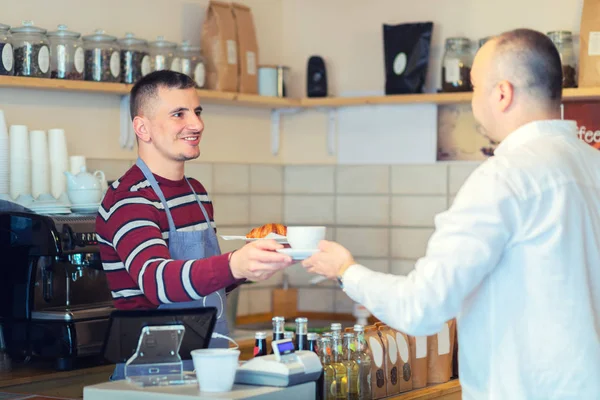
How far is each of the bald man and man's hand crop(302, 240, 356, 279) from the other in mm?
75

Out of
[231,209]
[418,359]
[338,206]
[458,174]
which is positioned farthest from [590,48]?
[418,359]

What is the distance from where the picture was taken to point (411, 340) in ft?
9.04

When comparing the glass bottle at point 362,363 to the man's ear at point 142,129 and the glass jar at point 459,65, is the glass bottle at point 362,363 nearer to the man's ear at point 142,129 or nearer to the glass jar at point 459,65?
the man's ear at point 142,129

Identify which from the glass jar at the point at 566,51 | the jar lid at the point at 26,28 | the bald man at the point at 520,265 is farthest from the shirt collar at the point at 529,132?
the glass jar at the point at 566,51

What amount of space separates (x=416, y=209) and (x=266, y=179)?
780 millimetres

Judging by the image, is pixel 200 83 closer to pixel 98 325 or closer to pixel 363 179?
pixel 363 179

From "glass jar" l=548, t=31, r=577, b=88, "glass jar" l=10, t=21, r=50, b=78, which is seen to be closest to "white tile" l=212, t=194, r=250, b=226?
"glass jar" l=10, t=21, r=50, b=78

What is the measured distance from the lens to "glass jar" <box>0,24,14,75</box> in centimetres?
354

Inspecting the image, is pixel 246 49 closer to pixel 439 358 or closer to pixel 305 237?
pixel 439 358

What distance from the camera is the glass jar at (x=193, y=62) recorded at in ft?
14.0

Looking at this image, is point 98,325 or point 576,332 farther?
point 98,325

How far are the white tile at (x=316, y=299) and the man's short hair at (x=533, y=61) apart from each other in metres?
3.09

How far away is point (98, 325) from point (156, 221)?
3.17ft

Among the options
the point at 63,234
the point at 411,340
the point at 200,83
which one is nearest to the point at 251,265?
the point at 411,340
